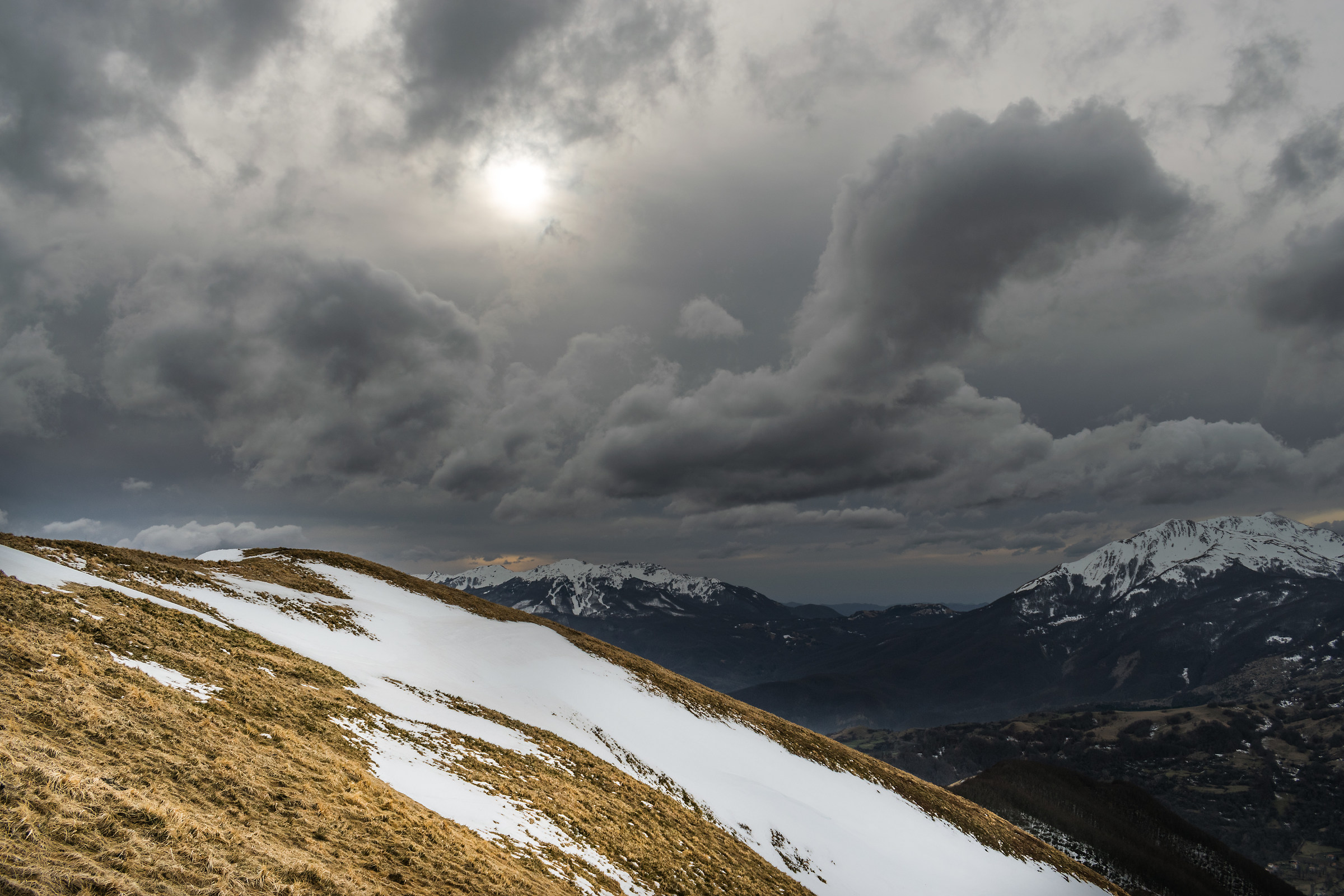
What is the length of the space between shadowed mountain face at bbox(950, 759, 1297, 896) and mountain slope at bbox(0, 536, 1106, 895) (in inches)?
5196

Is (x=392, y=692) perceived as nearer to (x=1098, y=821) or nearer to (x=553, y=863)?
(x=553, y=863)

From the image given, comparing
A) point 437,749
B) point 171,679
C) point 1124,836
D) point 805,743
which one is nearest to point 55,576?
point 171,679

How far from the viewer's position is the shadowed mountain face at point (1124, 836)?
148 m

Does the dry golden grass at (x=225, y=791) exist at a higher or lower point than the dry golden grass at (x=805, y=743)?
higher

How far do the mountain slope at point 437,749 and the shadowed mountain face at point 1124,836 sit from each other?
433 ft

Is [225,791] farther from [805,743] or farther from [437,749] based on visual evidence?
[805,743]

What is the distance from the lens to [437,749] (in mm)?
20219

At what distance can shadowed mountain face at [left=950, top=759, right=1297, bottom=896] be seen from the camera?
485 feet

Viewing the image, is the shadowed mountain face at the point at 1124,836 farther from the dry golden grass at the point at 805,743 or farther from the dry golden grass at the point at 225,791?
the dry golden grass at the point at 225,791

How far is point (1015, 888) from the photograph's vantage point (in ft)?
142

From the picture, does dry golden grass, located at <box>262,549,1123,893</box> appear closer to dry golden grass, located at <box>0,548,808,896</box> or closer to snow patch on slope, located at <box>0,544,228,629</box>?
dry golden grass, located at <box>0,548,808,896</box>

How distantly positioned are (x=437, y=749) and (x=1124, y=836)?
745ft

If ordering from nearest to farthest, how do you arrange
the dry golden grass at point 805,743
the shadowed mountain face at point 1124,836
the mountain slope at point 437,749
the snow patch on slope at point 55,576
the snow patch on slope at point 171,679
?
the mountain slope at point 437,749 < the snow patch on slope at point 171,679 < the snow patch on slope at point 55,576 < the dry golden grass at point 805,743 < the shadowed mountain face at point 1124,836

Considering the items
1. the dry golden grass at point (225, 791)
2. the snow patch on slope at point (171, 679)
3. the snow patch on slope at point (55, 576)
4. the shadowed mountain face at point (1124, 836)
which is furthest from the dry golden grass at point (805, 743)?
the shadowed mountain face at point (1124, 836)
